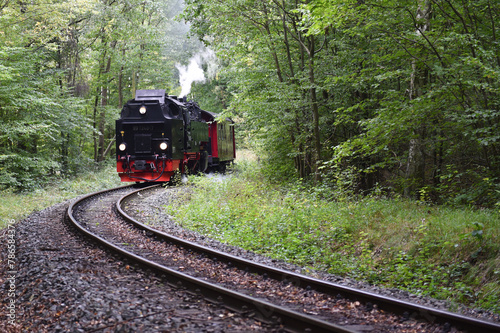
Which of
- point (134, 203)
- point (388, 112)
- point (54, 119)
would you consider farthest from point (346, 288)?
point (54, 119)

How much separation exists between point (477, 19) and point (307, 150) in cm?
616

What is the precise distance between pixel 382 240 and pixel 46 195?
12010 millimetres

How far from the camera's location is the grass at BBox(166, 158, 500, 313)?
17.4 ft

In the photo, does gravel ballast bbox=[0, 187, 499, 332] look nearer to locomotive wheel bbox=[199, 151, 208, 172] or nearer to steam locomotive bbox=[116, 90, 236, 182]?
steam locomotive bbox=[116, 90, 236, 182]

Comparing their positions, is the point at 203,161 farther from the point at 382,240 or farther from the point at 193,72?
the point at 193,72

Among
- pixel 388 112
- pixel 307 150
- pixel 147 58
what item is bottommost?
pixel 307 150

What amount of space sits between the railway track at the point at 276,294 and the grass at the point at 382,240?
3.15ft

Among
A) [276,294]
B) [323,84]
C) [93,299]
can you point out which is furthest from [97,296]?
[323,84]

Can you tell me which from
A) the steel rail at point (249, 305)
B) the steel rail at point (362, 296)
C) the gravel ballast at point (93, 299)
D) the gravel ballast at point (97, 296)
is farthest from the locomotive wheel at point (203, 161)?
the steel rail at point (249, 305)

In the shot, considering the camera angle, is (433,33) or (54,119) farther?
(54,119)

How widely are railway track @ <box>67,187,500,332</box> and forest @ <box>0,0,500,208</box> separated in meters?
3.35

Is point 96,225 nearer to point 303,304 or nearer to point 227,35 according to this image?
point 303,304

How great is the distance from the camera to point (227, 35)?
13.3m

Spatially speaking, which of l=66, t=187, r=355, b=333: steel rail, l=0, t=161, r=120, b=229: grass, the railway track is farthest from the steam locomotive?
l=66, t=187, r=355, b=333: steel rail
